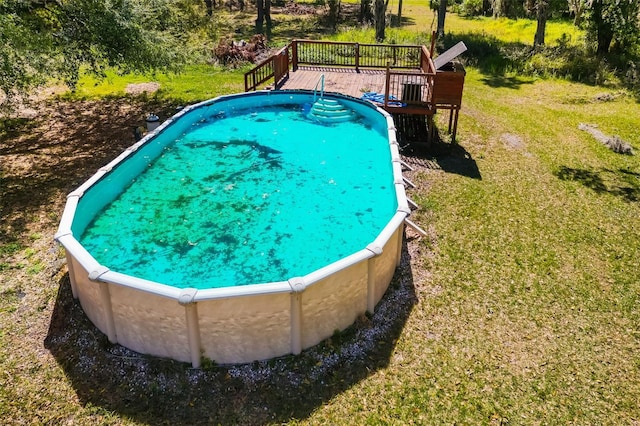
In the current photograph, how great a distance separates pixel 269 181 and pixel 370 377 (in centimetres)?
663

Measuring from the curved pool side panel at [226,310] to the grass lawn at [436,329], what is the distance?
23 centimetres

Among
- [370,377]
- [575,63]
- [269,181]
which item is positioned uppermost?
[575,63]

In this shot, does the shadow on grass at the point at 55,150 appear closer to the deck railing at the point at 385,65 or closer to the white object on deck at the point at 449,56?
the deck railing at the point at 385,65

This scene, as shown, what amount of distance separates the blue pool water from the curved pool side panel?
1670 millimetres

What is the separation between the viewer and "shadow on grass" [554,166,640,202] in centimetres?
1245

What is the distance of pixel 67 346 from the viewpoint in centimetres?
721

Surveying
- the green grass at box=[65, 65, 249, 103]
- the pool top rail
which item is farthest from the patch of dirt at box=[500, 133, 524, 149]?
the green grass at box=[65, 65, 249, 103]

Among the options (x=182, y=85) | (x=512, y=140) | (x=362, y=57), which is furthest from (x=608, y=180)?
(x=182, y=85)

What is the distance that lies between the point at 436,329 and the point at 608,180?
829 centimetres

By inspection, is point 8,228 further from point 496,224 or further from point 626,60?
point 626,60

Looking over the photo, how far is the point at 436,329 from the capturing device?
7.73 meters

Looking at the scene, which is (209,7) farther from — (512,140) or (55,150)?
(512,140)

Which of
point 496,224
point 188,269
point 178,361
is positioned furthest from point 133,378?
point 496,224

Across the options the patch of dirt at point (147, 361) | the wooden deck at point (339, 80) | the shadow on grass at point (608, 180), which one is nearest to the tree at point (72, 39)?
the patch of dirt at point (147, 361)
